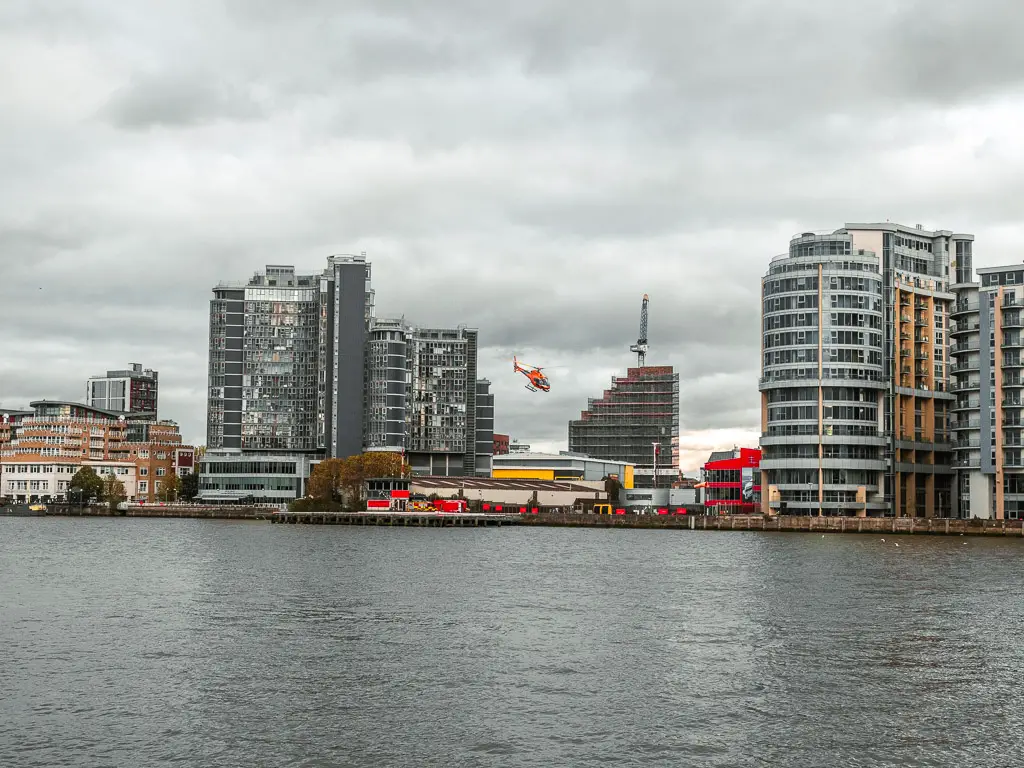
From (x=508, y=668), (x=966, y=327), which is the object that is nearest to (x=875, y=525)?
(x=966, y=327)

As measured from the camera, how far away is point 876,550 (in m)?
132

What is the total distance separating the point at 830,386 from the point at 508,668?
151 m

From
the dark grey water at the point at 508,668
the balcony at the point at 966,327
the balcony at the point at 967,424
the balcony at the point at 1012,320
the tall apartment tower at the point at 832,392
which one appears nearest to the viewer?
the dark grey water at the point at 508,668

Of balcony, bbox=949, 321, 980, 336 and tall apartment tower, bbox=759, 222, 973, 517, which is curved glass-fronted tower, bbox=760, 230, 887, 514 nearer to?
tall apartment tower, bbox=759, 222, 973, 517

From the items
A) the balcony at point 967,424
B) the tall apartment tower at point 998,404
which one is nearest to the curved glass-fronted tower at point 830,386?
the balcony at point 967,424

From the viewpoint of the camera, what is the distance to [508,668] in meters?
50.2

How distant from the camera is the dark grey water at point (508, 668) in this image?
38031 millimetres

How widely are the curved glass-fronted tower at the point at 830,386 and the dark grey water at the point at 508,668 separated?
94829 millimetres

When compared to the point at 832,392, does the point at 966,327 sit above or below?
above

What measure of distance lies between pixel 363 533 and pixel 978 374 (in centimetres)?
9733

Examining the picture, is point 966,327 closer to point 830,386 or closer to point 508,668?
point 830,386

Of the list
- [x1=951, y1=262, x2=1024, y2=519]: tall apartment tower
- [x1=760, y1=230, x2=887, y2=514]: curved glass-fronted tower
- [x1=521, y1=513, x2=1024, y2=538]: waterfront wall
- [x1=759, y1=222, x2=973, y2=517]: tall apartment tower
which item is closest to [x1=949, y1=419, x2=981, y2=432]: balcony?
[x1=951, y1=262, x2=1024, y2=519]: tall apartment tower

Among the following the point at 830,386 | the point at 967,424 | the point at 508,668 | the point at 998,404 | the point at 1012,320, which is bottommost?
the point at 508,668

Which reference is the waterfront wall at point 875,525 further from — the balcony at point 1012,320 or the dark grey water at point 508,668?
the dark grey water at point 508,668
